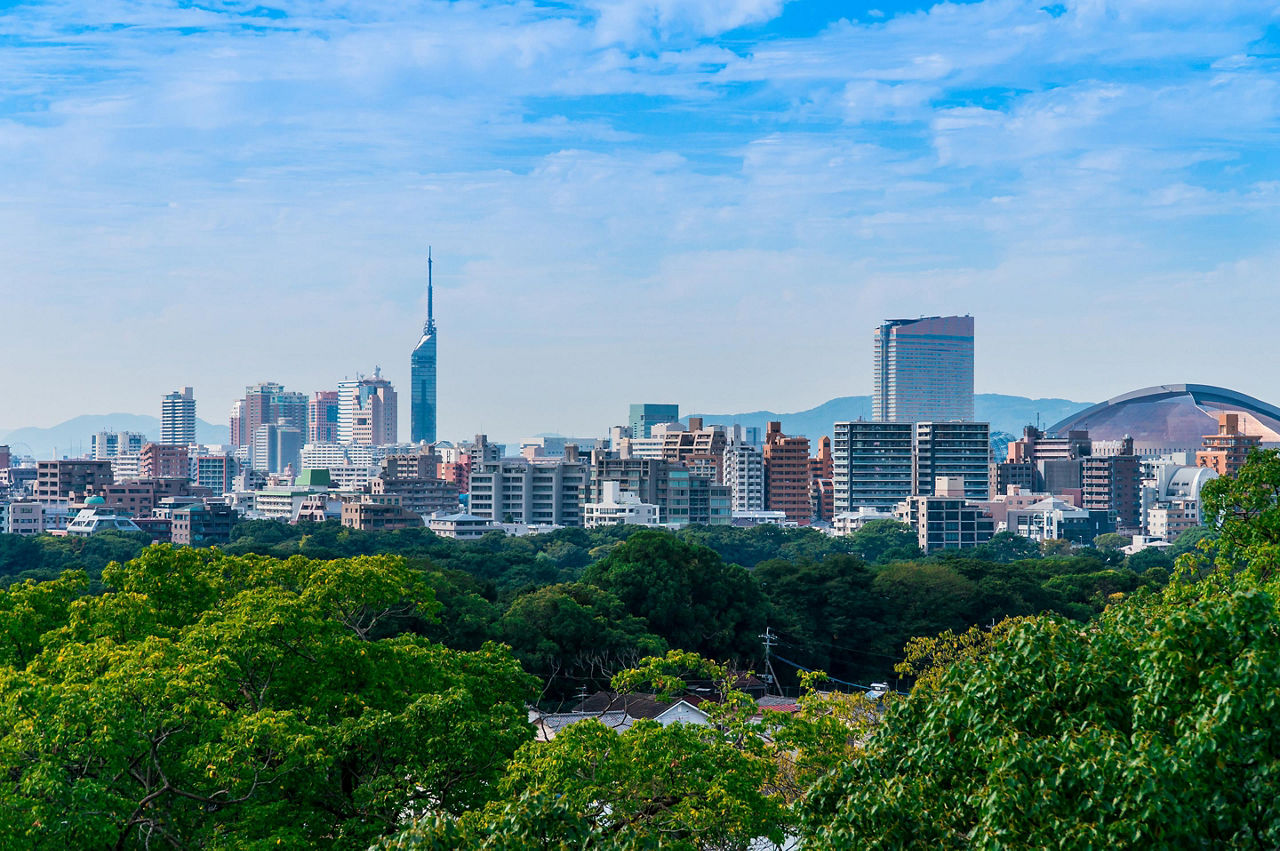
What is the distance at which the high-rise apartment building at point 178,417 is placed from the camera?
18188 centimetres

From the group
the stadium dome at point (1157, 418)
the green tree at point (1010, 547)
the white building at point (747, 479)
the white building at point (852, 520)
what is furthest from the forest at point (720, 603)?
the stadium dome at point (1157, 418)

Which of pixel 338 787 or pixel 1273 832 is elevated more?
pixel 1273 832

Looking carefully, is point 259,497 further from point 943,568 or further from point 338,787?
point 338,787

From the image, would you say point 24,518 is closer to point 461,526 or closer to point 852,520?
point 461,526

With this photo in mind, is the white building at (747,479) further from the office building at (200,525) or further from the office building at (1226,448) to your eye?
the office building at (200,525)

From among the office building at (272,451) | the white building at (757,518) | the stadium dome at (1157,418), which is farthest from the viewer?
the office building at (272,451)

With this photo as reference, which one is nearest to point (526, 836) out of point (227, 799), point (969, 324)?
point (227, 799)

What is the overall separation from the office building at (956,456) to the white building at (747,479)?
49.6 feet

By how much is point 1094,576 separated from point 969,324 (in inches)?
5517

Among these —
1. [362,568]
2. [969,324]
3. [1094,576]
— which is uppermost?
[969,324]

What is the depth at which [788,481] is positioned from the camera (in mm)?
103438

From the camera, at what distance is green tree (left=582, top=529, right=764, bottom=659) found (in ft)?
104

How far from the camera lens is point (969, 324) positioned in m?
→ 175

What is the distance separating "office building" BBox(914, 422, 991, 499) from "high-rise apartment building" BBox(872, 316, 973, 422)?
7856cm
